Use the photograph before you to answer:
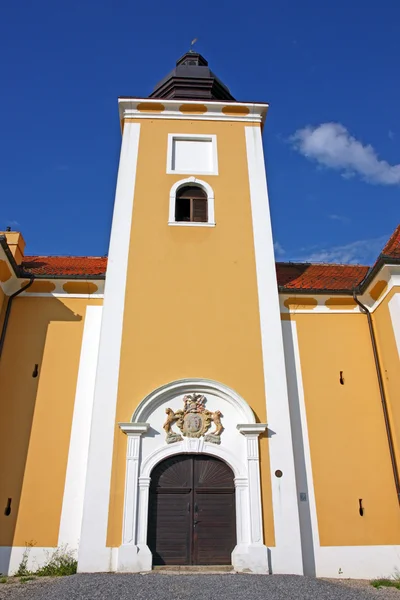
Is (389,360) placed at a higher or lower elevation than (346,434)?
higher

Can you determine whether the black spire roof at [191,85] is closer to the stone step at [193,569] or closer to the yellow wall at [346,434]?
the yellow wall at [346,434]

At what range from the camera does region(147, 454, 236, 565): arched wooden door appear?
9148 mm

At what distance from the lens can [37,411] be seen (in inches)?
425

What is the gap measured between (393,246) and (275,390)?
4616mm

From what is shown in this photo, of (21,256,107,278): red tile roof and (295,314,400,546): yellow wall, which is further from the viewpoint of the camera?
(21,256,107,278): red tile roof

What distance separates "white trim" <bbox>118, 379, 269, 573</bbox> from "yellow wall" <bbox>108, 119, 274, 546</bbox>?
178mm

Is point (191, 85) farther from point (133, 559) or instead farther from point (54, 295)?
point (133, 559)

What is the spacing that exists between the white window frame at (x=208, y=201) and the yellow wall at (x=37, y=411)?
2775mm

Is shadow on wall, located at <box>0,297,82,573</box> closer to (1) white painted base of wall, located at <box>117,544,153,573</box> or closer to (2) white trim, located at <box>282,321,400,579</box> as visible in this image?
(1) white painted base of wall, located at <box>117,544,153,573</box>

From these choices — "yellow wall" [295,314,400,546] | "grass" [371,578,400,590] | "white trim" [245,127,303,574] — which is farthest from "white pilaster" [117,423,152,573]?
"grass" [371,578,400,590]

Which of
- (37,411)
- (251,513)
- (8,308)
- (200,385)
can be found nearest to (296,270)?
(200,385)

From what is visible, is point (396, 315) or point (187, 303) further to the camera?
point (187, 303)

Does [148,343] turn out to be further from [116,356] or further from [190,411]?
[190,411]

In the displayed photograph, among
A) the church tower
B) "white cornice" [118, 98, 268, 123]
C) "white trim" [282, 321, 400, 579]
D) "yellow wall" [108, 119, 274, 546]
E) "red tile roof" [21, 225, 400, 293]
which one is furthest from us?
"white cornice" [118, 98, 268, 123]
